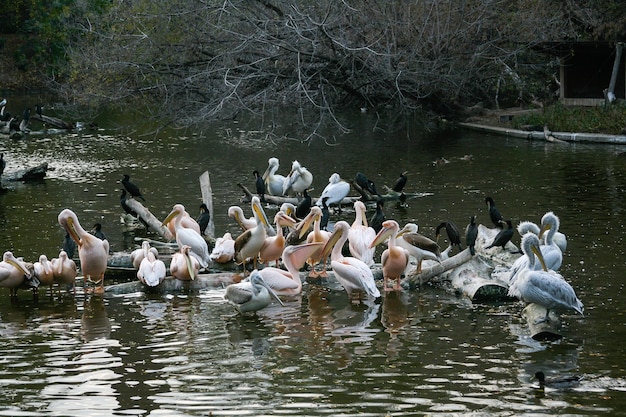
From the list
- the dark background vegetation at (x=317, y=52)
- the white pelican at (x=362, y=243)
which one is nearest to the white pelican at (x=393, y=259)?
the white pelican at (x=362, y=243)

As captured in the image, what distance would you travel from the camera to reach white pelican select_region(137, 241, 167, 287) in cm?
1119

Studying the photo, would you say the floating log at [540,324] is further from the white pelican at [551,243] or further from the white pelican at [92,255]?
the white pelican at [92,255]

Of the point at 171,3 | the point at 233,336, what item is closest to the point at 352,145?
the point at 171,3

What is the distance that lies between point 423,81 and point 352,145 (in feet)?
8.40

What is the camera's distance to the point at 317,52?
24.5 m

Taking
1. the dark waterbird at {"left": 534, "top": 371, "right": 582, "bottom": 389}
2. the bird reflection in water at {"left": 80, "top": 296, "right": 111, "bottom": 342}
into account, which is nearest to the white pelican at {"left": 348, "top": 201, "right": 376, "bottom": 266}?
the bird reflection in water at {"left": 80, "top": 296, "right": 111, "bottom": 342}

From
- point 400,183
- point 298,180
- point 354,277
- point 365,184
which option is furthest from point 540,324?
point 298,180

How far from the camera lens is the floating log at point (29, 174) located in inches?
842

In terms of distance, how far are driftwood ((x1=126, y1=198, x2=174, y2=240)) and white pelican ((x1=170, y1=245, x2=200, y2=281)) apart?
93.6 inches

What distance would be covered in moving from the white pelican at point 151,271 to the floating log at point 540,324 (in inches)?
159

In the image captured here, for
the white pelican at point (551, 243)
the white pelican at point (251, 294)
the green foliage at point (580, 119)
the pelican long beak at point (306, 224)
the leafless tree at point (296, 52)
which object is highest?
the leafless tree at point (296, 52)

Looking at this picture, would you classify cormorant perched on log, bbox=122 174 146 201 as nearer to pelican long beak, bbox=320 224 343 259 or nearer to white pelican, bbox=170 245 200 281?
white pelican, bbox=170 245 200 281

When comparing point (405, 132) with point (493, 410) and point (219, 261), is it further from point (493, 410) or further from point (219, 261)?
point (493, 410)

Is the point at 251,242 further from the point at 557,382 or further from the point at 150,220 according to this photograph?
the point at 557,382
